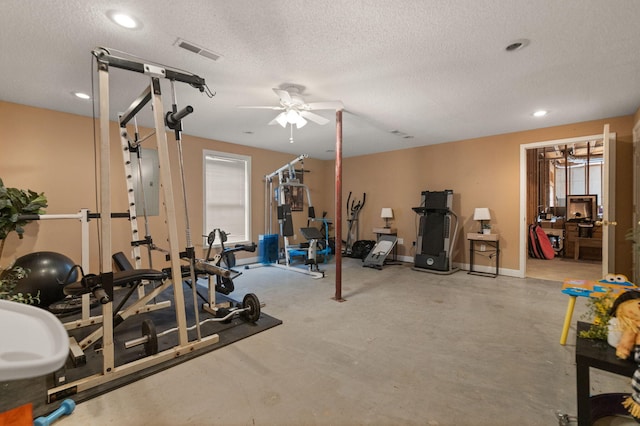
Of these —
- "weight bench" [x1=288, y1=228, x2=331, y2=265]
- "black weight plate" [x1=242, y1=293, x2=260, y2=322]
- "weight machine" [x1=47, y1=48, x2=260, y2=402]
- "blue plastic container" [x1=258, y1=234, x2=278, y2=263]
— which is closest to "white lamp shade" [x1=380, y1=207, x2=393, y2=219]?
"weight bench" [x1=288, y1=228, x2=331, y2=265]

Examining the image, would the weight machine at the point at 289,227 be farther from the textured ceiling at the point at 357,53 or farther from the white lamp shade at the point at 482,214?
the white lamp shade at the point at 482,214

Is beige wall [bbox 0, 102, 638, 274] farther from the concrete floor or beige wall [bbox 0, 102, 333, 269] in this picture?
the concrete floor

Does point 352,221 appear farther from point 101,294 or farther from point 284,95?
point 101,294

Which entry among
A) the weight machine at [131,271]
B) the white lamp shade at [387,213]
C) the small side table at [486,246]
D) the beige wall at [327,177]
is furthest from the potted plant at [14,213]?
the small side table at [486,246]

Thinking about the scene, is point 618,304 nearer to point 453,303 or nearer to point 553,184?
point 453,303

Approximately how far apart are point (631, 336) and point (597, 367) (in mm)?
218

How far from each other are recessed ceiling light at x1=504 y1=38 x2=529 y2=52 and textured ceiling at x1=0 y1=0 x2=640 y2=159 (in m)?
0.05

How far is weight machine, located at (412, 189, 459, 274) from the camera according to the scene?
5.35m

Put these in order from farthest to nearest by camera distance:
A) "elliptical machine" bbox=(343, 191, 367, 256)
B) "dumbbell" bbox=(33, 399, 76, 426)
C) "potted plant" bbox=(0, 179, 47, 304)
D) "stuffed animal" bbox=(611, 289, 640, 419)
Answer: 1. "elliptical machine" bbox=(343, 191, 367, 256)
2. "potted plant" bbox=(0, 179, 47, 304)
3. "dumbbell" bbox=(33, 399, 76, 426)
4. "stuffed animal" bbox=(611, 289, 640, 419)

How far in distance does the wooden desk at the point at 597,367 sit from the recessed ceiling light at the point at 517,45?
221cm

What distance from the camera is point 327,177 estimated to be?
8.02 meters

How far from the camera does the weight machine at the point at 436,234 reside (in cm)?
535

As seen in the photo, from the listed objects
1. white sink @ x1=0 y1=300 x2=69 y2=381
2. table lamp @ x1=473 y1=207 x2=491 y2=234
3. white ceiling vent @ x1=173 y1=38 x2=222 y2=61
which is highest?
white ceiling vent @ x1=173 y1=38 x2=222 y2=61

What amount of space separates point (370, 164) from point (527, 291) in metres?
4.17
